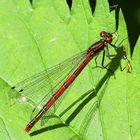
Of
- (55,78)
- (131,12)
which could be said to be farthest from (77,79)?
(131,12)

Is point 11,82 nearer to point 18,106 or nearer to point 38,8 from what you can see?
point 18,106

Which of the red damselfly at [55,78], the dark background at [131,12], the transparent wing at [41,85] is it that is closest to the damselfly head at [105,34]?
the red damselfly at [55,78]

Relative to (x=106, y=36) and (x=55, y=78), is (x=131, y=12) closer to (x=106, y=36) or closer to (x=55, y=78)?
(x=106, y=36)

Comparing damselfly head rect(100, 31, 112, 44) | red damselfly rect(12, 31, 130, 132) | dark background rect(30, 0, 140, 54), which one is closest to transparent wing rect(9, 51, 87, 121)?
red damselfly rect(12, 31, 130, 132)

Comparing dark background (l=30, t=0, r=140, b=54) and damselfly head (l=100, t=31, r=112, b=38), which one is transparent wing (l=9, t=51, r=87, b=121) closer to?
damselfly head (l=100, t=31, r=112, b=38)

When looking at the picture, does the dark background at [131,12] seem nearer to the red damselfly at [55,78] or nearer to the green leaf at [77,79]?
the red damselfly at [55,78]

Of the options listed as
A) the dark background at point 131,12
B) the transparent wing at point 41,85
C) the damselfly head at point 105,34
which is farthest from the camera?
the dark background at point 131,12
